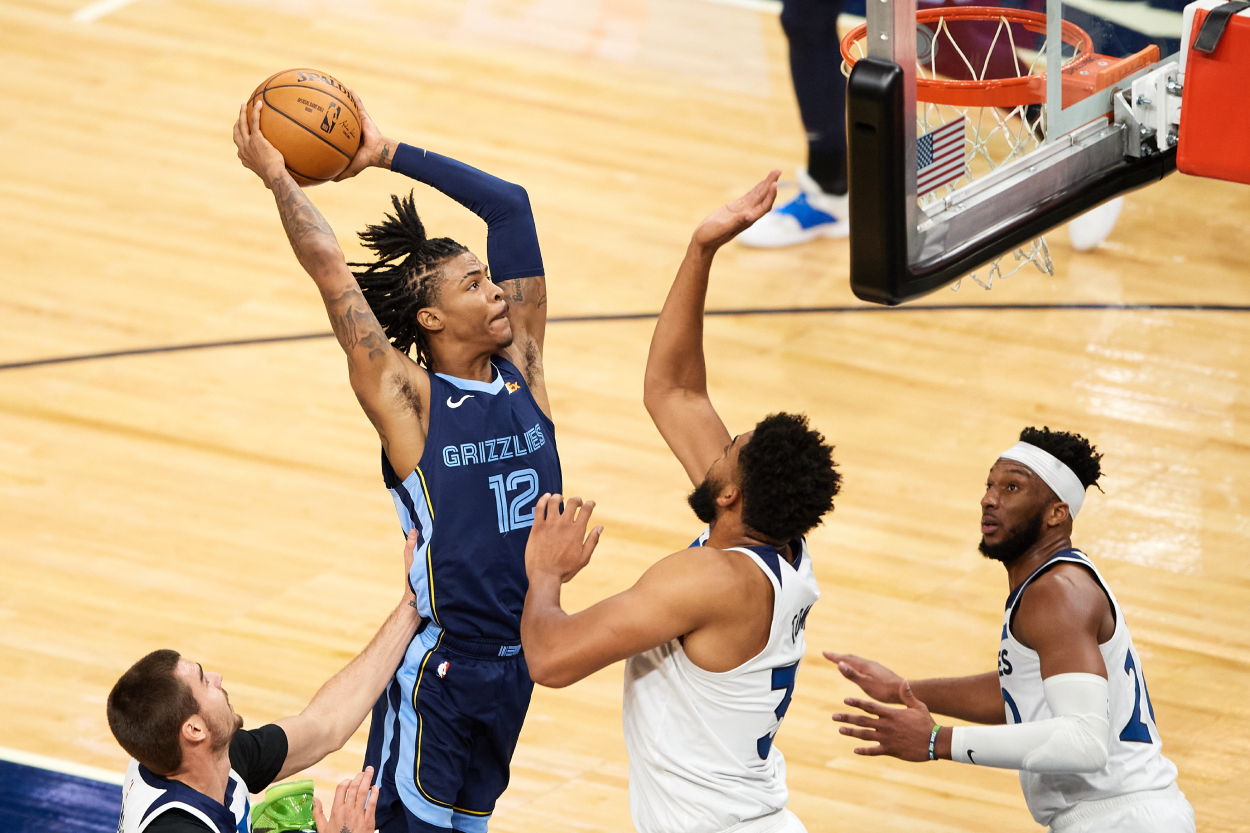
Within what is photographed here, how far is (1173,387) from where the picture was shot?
7113 millimetres

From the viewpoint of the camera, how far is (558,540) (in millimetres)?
3328

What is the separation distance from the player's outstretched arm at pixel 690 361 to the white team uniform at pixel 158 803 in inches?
52.0

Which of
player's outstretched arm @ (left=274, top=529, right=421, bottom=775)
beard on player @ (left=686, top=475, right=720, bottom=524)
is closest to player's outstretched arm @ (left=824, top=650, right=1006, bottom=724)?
beard on player @ (left=686, top=475, right=720, bottom=524)

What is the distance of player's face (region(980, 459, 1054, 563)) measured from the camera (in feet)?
12.8

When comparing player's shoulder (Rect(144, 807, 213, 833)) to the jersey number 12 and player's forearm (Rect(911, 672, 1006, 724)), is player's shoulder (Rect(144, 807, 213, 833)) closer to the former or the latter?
the jersey number 12

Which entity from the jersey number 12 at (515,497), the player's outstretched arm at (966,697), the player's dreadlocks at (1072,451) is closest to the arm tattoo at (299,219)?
the jersey number 12 at (515,497)

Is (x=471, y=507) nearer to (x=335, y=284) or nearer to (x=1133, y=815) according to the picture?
(x=335, y=284)

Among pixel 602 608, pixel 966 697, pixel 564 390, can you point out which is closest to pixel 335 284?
pixel 602 608

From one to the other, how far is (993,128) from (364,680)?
237 cm

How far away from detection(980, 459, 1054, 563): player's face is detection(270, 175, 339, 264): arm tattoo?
1714 millimetres

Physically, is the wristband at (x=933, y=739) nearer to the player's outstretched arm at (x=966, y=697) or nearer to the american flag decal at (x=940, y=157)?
the player's outstretched arm at (x=966, y=697)

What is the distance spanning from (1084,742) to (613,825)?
5.51 ft

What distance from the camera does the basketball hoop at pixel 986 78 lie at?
3.94m

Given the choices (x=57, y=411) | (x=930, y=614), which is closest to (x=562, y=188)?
(x=57, y=411)
